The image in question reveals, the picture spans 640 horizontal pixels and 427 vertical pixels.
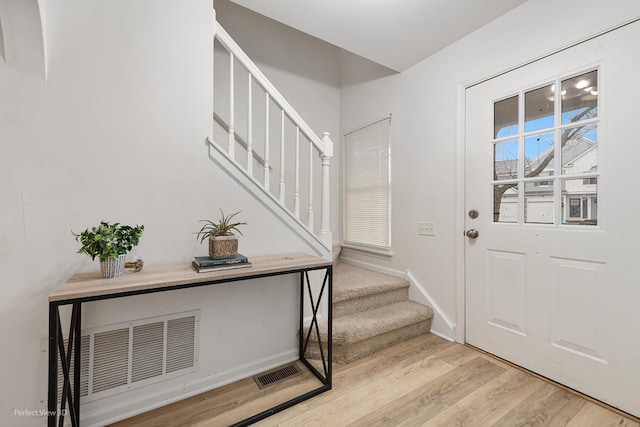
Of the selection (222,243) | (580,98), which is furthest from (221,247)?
(580,98)

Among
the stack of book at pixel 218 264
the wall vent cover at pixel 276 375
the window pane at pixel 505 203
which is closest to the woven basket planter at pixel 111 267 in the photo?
the stack of book at pixel 218 264

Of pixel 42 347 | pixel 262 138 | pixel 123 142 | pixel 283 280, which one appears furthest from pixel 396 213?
pixel 42 347

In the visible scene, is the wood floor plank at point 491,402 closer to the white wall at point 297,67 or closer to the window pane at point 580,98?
the window pane at point 580,98

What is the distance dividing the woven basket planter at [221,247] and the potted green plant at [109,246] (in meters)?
0.34

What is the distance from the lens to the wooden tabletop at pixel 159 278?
3.46 ft

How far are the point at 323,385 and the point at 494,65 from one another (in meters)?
2.48

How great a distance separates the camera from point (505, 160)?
6.35 ft

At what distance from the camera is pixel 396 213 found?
8.96ft

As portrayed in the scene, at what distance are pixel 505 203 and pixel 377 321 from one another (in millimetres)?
1286

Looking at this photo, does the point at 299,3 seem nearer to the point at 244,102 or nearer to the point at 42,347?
the point at 244,102

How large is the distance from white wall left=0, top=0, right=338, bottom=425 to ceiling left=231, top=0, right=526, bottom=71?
0.63m

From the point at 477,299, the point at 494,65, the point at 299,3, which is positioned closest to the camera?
the point at 299,3

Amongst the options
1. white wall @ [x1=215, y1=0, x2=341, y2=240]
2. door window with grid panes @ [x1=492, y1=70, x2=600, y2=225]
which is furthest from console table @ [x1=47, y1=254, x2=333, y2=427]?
white wall @ [x1=215, y1=0, x2=341, y2=240]

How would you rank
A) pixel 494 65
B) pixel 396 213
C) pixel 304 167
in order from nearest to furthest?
pixel 494 65 → pixel 396 213 → pixel 304 167
